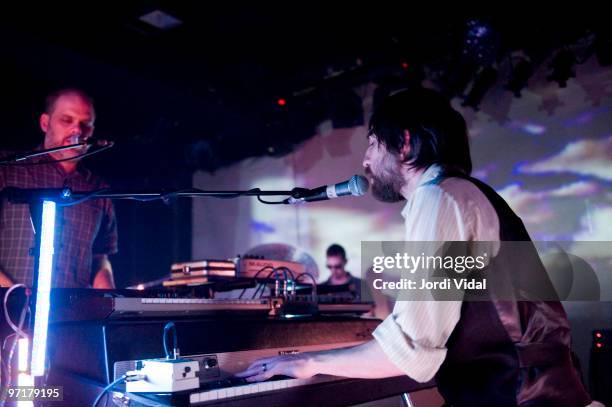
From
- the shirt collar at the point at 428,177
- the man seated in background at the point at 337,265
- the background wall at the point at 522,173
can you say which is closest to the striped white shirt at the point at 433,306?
the shirt collar at the point at 428,177

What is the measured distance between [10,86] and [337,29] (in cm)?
375

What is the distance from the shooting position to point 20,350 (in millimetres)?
2209

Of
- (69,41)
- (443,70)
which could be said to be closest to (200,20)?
(69,41)

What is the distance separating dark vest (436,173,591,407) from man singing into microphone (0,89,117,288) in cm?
256

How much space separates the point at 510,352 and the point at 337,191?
84 cm

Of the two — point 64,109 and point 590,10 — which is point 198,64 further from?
point 590,10

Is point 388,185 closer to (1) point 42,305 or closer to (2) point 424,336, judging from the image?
(2) point 424,336

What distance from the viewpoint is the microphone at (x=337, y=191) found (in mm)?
2021

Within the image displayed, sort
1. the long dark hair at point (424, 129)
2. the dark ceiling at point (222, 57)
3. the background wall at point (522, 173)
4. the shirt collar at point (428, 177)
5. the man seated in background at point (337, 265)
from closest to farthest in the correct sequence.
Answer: the shirt collar at point (428, 177) < the long dark hair at point (424, 129) < the dark ceiling at point (222, 57) < the background wall at point (522, 173) < the man seated in background at point (337, 265)

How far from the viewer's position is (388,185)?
209cm

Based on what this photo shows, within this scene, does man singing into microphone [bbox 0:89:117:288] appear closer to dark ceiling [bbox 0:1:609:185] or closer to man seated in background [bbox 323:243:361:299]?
dark ceiling [bbox 0:1:609:185]

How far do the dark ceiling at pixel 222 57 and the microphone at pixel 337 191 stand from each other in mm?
3919
